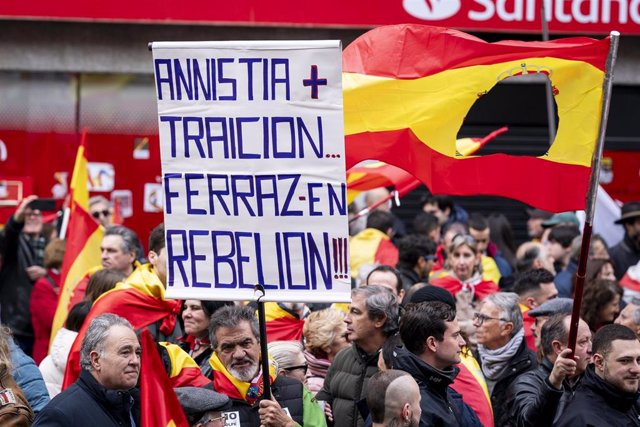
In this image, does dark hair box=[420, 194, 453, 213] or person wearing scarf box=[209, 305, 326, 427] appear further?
dark hair box=[420, 194, 453, 213]

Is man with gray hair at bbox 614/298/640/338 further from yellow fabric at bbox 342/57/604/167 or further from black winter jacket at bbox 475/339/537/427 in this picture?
yellow fabric at bbox 342/57/604/167

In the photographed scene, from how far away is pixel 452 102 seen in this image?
6871 millimetres

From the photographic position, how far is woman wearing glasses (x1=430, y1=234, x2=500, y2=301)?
33.3 ft

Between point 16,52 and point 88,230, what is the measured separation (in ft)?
20.7

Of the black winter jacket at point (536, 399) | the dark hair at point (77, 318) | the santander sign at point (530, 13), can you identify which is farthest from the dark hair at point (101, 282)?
the santander sign at point (530, 13)

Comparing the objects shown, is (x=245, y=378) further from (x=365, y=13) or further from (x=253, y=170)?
(x=365, y=13)

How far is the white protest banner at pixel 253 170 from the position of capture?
5516 mm

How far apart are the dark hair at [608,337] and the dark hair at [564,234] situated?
19.0 ft

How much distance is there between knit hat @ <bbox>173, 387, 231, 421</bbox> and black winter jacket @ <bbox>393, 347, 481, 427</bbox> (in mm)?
879

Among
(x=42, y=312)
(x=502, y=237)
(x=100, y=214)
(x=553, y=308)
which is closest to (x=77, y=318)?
(x=553, y=308)

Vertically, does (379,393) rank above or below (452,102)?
below

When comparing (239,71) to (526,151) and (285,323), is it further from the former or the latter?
(526,151)

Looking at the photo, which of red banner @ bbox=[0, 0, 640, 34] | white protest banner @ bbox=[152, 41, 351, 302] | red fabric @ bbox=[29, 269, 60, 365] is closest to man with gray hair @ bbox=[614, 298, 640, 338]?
white protest banner @ bbox=[152, 41, 351, 302]

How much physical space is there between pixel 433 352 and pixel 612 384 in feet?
2.89
